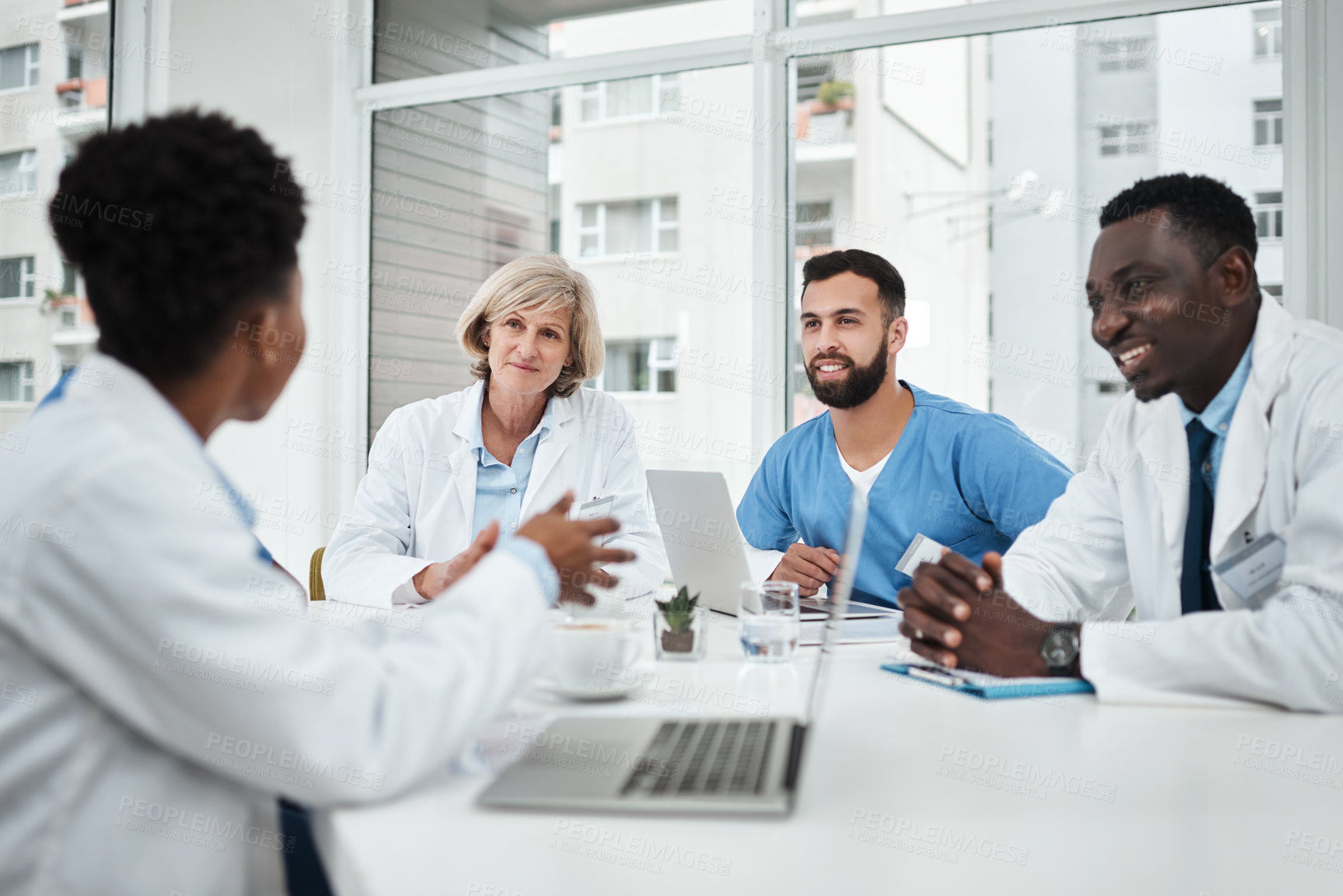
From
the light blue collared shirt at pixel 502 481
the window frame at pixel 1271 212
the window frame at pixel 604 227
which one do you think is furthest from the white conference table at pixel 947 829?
the window frame at pixel 604 227

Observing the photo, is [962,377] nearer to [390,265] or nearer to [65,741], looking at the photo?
[390,265]

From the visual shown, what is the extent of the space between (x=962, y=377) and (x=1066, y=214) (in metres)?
0.65

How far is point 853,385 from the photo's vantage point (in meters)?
2.94

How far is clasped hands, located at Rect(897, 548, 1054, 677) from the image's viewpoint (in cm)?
149

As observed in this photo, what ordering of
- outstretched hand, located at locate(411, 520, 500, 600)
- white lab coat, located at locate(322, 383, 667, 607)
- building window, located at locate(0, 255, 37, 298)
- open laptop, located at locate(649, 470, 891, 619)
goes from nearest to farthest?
open laptop, located at locate(649, 470, 891, 619) < outstretched hand, located at locate(411, 520, 500, 600) < white lab coat, located at locate(322, 383, 667, 607) < building window, located at locate(0, 255, 37, 298)

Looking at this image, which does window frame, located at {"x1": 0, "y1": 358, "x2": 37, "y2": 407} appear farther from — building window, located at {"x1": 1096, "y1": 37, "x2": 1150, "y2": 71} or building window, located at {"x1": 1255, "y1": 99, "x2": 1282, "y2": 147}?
building window, located at {"x1": 1255, "y1": 99, "x2": 1282, "y2": 147}

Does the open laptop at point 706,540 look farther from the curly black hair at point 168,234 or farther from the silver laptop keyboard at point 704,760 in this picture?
the curly black hair at point 168,234

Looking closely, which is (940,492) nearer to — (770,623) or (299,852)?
(770,623)

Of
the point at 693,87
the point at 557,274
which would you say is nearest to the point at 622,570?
the point at 557,274

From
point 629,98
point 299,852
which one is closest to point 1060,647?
point 299,852

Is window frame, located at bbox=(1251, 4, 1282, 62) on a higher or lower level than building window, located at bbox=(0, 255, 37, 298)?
higher

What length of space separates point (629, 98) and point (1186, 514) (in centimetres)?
315

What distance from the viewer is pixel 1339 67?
306 centimetres

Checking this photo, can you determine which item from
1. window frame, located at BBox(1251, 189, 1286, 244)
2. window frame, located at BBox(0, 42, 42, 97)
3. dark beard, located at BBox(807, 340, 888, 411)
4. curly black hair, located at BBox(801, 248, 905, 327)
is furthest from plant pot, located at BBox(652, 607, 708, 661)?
window frame, located at BBox(0, 42, 42, 97)
